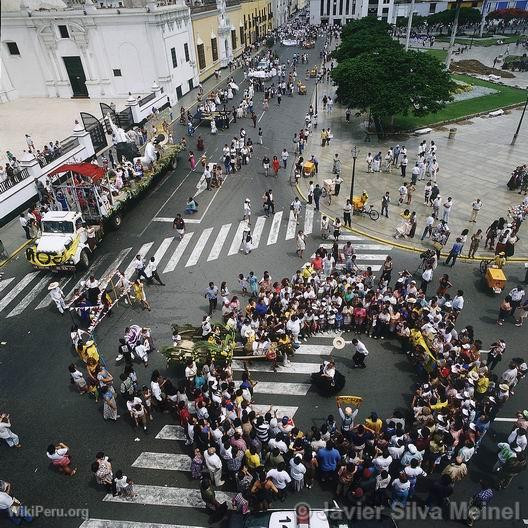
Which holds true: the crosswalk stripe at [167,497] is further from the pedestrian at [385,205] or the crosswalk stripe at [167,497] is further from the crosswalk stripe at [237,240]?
the pedestrian at [385,205]

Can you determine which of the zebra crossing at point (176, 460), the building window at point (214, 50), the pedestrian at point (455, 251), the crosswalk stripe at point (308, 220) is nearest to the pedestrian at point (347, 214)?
the crosswalk stripe at point (308, 220)

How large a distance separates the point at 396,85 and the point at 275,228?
61.0 ft

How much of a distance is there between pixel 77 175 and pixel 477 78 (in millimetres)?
56025

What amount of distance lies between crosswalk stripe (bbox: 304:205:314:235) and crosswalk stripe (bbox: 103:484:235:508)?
49.0 ft

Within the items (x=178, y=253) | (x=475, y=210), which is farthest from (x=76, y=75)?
(x=475, y=210)

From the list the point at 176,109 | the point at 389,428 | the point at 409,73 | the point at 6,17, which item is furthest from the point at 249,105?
the point at 389,428

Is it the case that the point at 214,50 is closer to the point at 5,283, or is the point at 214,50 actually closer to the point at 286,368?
the point at 5,283

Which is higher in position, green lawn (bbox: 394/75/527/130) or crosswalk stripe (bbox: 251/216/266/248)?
crosswalk stripe (bbox: 251/216/266/248)

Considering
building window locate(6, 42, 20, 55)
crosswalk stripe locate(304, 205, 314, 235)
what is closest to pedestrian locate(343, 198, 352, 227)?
crosswalk stripe locate(304, 205, 314, 235)

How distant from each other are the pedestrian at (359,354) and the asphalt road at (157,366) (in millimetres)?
333

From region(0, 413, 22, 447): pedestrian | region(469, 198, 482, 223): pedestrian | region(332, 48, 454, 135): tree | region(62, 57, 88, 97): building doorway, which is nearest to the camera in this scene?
region(0, 413, 22, 447): pedestrian

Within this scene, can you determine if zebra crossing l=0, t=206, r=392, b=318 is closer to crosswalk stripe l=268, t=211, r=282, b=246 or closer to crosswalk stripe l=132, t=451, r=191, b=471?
crosswalk stripe l=268, t=211, r=282, b=246

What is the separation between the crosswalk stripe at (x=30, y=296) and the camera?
18406mm

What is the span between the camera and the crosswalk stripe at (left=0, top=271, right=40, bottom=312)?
62.2 feet
